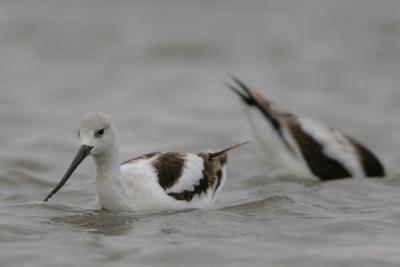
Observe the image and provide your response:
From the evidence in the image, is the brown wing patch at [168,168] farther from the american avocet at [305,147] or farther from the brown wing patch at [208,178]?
the american avocet at [305,147]

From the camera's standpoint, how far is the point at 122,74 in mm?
18469

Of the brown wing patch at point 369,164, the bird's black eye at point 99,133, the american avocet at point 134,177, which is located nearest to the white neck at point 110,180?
the american avocet at point 134,177

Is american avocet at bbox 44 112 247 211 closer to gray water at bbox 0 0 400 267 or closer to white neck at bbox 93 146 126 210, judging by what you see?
white neck at bbox 93 146 126 210

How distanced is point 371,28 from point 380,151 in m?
6.97

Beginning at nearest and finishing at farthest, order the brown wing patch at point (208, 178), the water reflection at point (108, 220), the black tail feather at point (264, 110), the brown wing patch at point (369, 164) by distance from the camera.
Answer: the water reflection at point (108, 220) < the brown wing patch at point (208, 178) < the black tail feather at point (264, 110) < the brown wing patch at point (369, 164)

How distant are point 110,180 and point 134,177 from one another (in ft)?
0.95

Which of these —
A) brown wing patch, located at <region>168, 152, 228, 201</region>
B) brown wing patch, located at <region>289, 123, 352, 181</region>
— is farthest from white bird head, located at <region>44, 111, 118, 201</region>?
brown wing patch, located at <region>289, 123, 352, 181</region>

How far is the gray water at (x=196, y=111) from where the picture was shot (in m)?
8.56

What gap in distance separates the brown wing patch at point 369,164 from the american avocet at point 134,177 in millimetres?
2945

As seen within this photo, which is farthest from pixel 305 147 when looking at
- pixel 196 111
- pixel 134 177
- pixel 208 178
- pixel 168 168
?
pixel 196 111

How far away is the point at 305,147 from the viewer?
40.3 feet

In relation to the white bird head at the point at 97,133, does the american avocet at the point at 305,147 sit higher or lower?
higher

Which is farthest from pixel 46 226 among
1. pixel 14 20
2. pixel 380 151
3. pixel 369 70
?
pixel 14 20

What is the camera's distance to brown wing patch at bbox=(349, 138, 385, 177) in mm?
12289
